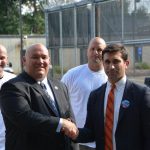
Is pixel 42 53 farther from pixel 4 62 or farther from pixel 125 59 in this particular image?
pixel 4 62

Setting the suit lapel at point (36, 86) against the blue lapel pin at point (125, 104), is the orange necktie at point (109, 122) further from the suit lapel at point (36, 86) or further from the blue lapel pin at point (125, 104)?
the suit lapel at point (36, 86)

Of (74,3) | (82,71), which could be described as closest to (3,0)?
(74,3)

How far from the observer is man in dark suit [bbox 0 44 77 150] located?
163 inches

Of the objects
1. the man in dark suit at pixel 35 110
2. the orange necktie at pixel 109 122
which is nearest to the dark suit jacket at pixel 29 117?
the man in dark suit at pixel 35 110

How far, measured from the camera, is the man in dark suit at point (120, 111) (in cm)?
408

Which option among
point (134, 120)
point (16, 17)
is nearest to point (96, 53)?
point (134, 120)

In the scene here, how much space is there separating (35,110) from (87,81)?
207 cm

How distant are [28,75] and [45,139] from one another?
0.58m

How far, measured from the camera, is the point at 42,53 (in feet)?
14.5

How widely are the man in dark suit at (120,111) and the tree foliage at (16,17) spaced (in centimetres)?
4626

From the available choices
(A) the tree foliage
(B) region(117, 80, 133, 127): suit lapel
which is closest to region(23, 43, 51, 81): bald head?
(B) region(117, 80, 133, 127): suit lapel

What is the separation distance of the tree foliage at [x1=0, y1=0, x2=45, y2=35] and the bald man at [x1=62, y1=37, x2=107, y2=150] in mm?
44221

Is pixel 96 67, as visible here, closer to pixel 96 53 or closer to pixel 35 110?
pixel 96 53

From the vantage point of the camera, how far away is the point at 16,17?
53.1 m
